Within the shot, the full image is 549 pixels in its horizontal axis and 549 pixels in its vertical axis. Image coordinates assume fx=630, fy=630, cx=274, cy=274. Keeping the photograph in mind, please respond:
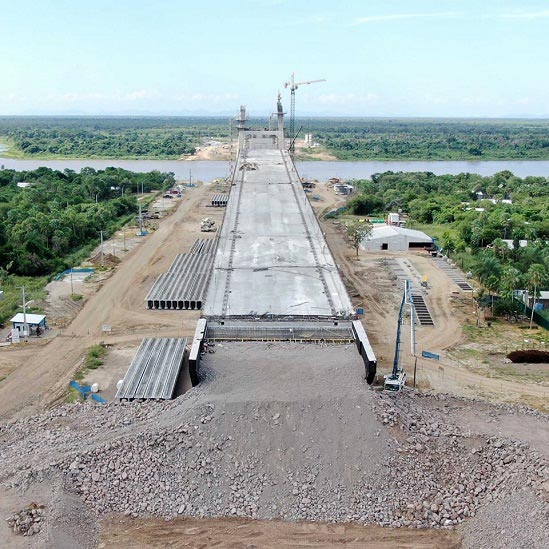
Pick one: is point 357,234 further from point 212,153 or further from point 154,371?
point 212,153

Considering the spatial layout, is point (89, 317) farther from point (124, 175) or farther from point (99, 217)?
point (124, 175)

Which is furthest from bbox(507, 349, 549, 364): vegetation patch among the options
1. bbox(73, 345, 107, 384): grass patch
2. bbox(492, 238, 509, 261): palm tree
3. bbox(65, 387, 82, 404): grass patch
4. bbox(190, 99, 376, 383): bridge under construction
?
bbox(65, 387, 82, 404): grass patch

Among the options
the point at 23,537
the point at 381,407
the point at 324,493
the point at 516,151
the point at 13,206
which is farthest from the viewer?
the point at 516,151

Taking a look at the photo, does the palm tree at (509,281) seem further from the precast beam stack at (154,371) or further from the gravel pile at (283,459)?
the precast beam stack at (154,371)

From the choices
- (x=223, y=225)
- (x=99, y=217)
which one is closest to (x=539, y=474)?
(x=223, y=225)

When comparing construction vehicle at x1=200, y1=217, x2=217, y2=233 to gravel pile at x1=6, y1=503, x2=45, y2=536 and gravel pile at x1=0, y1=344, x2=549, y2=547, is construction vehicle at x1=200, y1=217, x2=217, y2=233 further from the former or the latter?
gravel pile at x1=6, y1=503, x2=45, y2=536

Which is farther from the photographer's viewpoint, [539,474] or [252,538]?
[539,474]

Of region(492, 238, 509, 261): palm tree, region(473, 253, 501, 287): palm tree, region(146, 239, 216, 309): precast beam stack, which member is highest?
region(473, 253, 501, 287): palm tree
